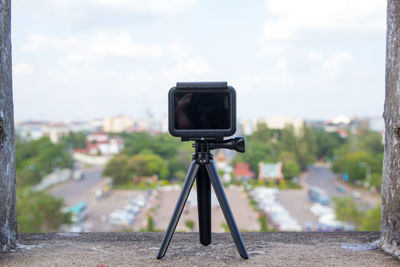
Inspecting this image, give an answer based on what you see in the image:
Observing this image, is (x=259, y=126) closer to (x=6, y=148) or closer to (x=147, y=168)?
(x=147, y=168)

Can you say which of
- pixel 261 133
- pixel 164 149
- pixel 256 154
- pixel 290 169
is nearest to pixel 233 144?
pixel 261 133

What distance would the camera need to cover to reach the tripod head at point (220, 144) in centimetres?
168

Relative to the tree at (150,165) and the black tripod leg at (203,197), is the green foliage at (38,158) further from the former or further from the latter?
the black tripod leg at (203,197)

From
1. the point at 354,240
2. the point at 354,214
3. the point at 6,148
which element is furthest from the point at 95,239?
the point at 354,214

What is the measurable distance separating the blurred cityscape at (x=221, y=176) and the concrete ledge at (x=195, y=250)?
2702 centimetres

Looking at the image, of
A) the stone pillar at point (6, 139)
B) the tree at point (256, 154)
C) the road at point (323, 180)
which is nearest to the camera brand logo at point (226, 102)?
the stone pillar at point (6, 139)

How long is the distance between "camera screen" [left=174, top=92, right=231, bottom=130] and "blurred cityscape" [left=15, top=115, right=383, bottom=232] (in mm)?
27496

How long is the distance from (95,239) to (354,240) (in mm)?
1268

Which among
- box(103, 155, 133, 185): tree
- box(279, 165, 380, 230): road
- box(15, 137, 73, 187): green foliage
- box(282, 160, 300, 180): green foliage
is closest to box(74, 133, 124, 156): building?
box(103, 155, 133, 185): tree

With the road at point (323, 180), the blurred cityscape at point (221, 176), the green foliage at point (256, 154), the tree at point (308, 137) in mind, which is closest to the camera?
the green foliage at point (256, 154)

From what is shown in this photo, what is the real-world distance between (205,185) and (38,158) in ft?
120

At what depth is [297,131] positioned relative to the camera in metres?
35.9

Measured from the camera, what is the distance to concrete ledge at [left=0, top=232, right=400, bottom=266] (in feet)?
5.76

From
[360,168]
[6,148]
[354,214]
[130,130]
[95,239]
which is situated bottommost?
[354,214]
